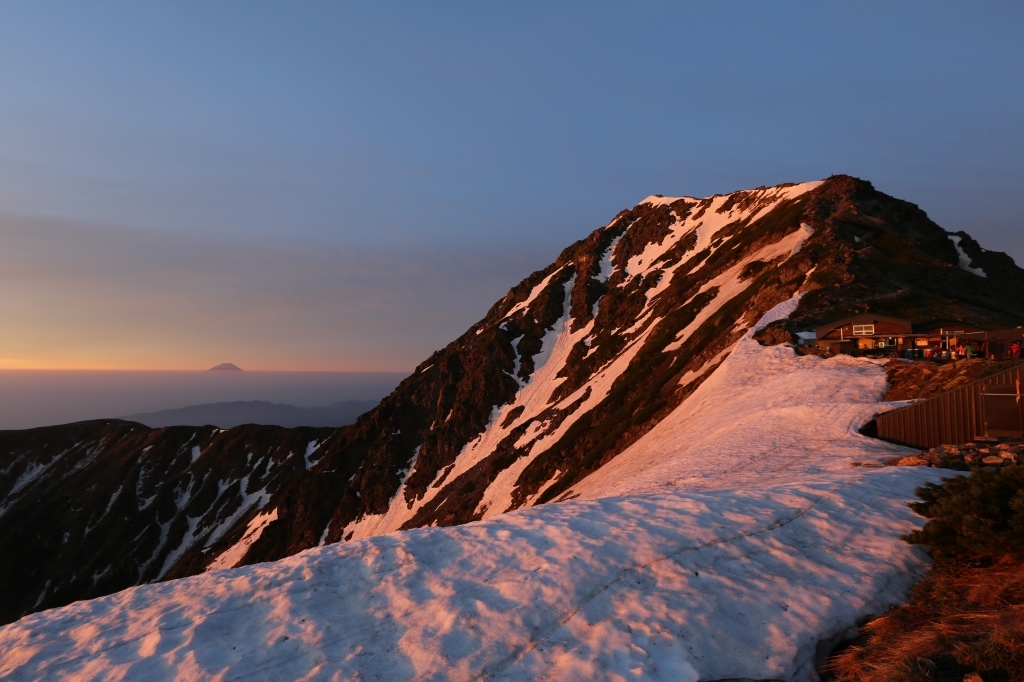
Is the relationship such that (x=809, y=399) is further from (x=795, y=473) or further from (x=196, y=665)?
(x=196, y=665)

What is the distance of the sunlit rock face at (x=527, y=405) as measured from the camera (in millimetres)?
47375

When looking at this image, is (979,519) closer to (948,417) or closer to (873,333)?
(948,417)

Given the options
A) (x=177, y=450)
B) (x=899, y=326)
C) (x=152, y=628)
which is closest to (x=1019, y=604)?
(x=152, y=628)

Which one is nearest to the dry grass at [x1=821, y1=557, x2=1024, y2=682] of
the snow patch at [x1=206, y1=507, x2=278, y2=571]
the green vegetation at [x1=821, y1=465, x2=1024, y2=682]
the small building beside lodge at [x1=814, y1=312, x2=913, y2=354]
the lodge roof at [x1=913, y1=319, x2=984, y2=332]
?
the green vegetation at [x1=821, y1=465, x2=1024, y2=682]

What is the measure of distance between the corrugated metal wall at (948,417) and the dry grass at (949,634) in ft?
36.4

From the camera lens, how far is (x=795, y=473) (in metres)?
17.2

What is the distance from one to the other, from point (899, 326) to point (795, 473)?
18.8 meters

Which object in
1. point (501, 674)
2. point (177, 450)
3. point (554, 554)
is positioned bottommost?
point (177, 450)

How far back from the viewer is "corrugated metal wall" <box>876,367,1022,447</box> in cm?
1806

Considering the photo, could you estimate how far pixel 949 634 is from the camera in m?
7.46

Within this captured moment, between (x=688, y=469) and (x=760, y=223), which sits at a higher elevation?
(x=760, y=223)

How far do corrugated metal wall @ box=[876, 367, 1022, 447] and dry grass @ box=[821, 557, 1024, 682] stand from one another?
36.4 ft

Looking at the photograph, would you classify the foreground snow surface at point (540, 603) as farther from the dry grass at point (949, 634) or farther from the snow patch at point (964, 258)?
the snow patch at point (964, 258)

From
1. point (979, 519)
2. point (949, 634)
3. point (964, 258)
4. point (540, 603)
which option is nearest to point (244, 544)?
point (540, 603)
